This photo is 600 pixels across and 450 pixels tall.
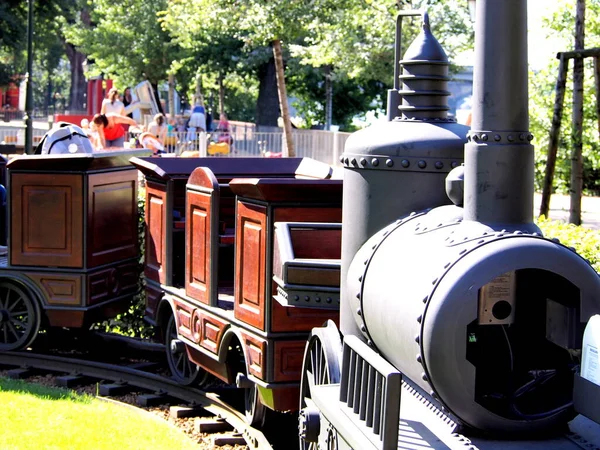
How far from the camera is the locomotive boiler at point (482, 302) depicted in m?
3.97

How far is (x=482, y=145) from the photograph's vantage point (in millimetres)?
4227

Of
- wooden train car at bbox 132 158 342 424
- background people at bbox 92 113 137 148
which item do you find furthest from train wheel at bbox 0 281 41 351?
background people at bbox 92 113 137 148

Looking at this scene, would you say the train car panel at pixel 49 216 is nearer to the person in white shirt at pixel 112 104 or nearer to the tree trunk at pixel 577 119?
the tree trunk at pixel 577 119

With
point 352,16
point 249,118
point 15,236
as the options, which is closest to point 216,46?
point 352,16

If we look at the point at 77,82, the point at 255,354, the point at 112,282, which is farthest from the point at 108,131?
the point at 77,82

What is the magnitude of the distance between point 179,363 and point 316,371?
341 cm

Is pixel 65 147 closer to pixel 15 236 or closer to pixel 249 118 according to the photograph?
pixel 15 236

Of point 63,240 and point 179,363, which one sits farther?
point 63,240

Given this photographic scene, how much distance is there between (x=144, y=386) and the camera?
8844 mm

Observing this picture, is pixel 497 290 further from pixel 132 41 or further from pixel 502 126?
pixel 132 41

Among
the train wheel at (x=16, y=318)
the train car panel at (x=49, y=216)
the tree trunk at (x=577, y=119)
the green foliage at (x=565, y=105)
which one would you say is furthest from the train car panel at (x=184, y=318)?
the green foliage at (x=565, y=105)

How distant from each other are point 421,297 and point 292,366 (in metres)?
2.78

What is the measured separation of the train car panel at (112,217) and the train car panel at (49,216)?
122mm

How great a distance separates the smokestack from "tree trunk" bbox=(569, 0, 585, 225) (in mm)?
7276
